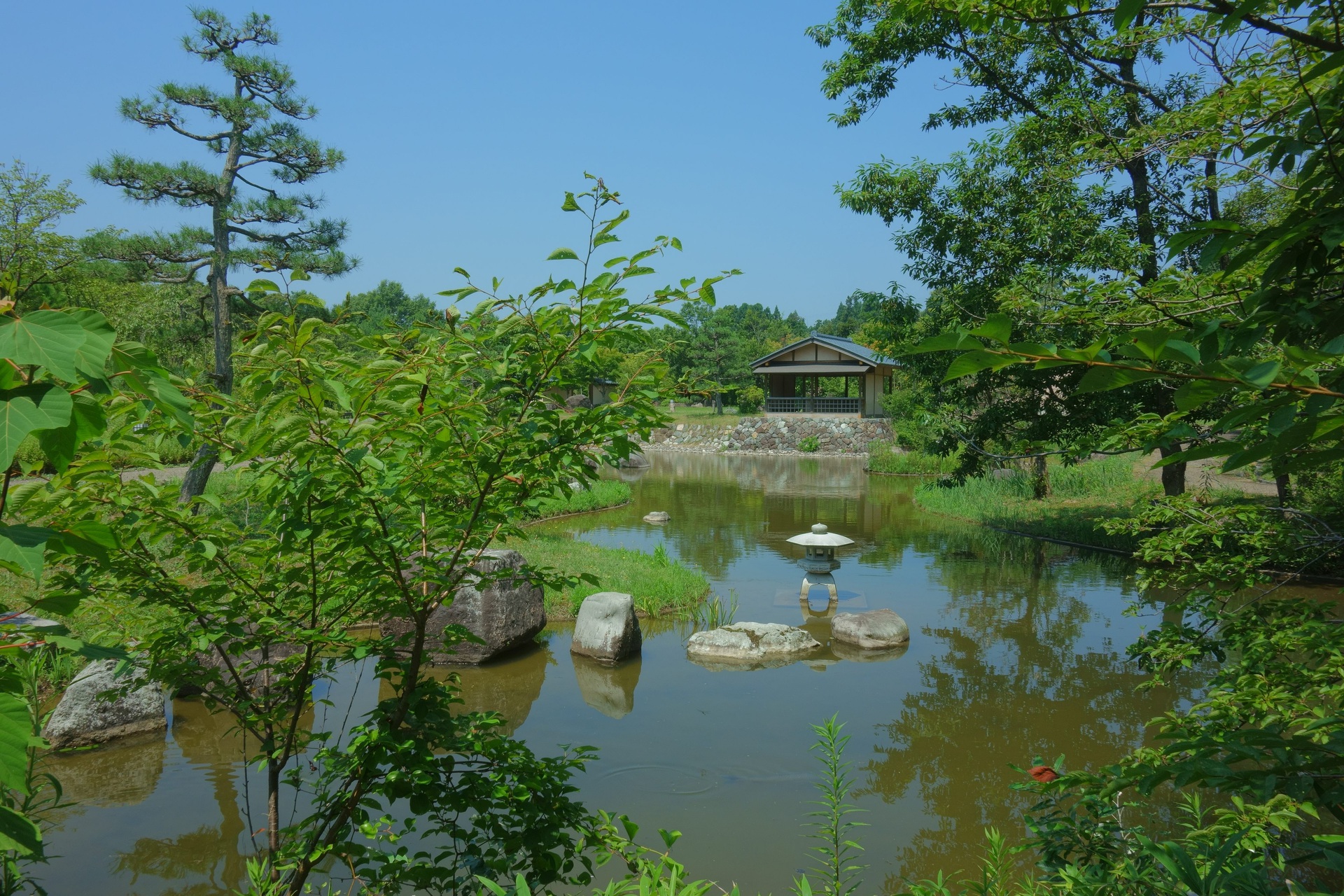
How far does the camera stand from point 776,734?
621cm

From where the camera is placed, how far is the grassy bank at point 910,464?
75.4ft

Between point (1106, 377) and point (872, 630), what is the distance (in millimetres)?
7850

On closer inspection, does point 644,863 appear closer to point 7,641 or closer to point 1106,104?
point 7,641

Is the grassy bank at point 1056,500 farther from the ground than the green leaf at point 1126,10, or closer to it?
closer to it

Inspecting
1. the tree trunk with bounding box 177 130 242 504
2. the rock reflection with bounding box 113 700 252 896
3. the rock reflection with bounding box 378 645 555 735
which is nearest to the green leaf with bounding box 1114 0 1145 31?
the rock reflection with bounding box 113 700 252 896

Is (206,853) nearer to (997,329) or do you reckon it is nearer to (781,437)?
(997,329)

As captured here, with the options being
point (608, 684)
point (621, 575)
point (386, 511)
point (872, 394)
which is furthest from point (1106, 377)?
point (872, 394)

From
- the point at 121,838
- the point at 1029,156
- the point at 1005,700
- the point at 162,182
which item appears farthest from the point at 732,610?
the point at 162,182

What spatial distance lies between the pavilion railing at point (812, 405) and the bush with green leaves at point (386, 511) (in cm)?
3213

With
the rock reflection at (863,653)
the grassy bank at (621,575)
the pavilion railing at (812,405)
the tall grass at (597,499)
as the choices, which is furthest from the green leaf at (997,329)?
the pavilion railing at (812,405)

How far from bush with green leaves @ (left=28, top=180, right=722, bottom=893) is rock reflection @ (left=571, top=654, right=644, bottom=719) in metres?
4.15

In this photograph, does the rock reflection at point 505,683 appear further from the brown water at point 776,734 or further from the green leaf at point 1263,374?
the green leaf at point 1263,374

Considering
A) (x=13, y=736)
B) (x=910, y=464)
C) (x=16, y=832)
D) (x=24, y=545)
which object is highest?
(x=24, y=545)

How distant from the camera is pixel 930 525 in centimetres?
1564
